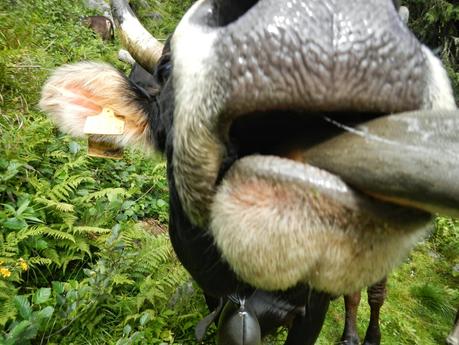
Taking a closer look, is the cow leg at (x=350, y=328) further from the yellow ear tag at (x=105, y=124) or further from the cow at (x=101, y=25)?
the cow at (x=101, y=25)

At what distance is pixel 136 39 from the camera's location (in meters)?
2.53

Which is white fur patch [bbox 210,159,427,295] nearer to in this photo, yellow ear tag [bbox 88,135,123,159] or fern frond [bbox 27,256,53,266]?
yellow ear tag [bbox 88,135,123,159]

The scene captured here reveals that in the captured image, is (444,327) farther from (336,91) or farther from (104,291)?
(336,91)

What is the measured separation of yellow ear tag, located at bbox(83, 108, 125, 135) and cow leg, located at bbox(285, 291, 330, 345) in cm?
151

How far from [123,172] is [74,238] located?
152cm

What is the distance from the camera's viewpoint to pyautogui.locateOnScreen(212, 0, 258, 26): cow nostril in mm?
1236

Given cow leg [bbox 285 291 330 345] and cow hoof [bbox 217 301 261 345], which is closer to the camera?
cow hoof [bbox 217 301 261 345]

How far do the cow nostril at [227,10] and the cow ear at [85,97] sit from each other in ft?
3.13

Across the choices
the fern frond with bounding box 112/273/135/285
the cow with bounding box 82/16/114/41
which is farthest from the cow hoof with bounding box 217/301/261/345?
the cow with bounding box 82/16/114/41

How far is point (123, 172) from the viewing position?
15.6ft

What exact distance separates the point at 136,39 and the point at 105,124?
657 mm

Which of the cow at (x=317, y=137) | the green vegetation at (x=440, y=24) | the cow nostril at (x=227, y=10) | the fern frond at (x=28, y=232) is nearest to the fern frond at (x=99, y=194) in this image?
the fern frond at (x=28, y=232)

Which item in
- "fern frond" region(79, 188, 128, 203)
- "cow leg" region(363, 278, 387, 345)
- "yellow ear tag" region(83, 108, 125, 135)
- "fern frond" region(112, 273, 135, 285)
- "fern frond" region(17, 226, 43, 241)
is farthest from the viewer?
"cow leg" region(363, 278, 387, 345)

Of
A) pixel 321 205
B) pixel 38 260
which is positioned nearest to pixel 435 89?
pixel 321 205
